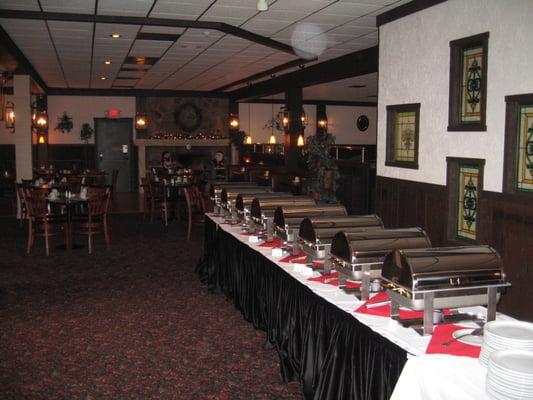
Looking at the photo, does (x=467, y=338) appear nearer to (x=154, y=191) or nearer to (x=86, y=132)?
(x=154, y=191)

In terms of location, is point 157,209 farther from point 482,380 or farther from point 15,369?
point 482,380

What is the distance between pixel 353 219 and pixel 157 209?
8247 millimetres

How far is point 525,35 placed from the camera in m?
3.77

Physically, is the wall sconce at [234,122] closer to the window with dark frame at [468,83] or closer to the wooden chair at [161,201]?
the wooden chair at [161,201]

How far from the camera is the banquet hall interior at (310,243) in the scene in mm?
2346

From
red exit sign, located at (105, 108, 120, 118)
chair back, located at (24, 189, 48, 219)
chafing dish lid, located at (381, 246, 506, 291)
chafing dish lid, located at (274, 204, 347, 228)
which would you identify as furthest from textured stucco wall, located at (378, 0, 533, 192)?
red exit sign, located at (105, 108, 120, 118)

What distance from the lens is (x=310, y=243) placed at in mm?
3328

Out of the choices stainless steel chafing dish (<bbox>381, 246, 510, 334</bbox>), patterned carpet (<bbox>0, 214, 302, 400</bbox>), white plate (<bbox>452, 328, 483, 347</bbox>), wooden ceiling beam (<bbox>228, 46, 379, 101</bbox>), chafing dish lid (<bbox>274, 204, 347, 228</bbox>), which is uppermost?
wooden ceiling beam (<bbox>228, 46, 379, 101</bbox>)

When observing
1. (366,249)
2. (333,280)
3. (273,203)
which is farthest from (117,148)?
(366,249)

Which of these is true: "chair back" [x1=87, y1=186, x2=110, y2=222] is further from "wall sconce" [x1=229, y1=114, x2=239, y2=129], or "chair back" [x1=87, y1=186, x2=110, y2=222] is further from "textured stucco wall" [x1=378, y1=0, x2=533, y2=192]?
"wall sconce" [x1=229, y1=114, x2=239, y2=129]

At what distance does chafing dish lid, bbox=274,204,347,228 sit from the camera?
3877 mm

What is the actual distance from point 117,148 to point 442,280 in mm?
13935

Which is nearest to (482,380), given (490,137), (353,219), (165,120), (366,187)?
(353,219)

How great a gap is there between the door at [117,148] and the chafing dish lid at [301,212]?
11945mm
